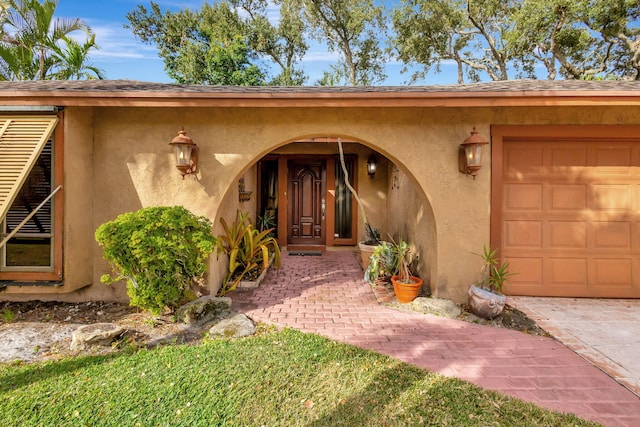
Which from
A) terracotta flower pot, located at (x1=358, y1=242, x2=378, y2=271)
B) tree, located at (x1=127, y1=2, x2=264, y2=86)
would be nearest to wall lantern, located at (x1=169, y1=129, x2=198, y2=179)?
terracotta flower pot, located at (x1=358, y1=242, x2=378, y2=271)

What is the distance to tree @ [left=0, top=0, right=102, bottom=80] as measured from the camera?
28.0ft

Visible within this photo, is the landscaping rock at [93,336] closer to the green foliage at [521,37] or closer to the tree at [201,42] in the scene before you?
the tree at [201,42]

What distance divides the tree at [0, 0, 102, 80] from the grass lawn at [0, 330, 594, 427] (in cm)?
982

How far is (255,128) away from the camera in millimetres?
4594

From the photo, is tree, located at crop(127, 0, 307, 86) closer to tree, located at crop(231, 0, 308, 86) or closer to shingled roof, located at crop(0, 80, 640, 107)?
tree, located at crop(231, 0, 308, 86)

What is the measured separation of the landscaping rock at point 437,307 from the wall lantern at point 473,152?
1909 mm

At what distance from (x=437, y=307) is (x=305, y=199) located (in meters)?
5.73

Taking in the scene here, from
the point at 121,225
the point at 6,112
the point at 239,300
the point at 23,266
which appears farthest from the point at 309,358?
the point at 6,112

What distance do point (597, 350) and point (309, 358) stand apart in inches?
120

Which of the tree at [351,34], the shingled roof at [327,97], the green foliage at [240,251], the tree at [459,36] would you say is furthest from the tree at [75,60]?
the tree at [459,36]

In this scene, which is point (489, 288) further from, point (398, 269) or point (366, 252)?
point (366, 252)

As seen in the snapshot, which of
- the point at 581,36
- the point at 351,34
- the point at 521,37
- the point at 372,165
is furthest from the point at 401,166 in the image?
the point at 351,34

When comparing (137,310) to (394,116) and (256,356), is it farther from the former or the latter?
(394,116)

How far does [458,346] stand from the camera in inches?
131
